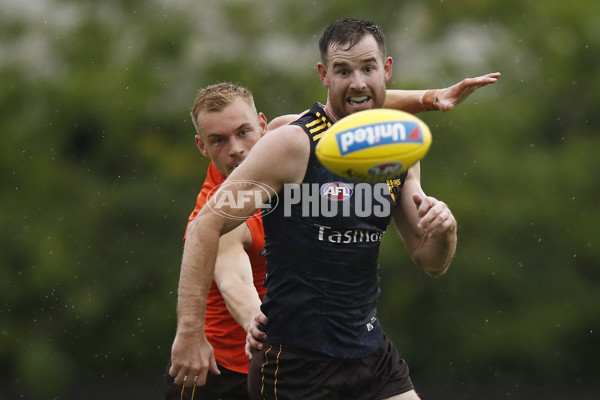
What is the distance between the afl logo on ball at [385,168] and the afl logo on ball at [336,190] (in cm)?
38

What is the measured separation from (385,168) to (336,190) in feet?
1.44

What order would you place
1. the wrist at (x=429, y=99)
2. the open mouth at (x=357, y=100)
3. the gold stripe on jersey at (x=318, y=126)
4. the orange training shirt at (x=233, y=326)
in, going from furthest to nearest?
the orange training shirt at (x=233, y=326) < the wrist at (x=429, y=99) < the open mouth at (x=357, y=100) < the gold stripe on jersey at (x=318, y=126)

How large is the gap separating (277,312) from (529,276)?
44.1 feet

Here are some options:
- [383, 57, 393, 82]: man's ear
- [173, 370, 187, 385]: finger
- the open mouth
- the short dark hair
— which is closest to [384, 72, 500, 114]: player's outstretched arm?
[383, 57, 393, 82]: man's ear

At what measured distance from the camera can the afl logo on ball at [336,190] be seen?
4.47m

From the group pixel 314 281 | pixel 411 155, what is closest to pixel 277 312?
pixel 314 281

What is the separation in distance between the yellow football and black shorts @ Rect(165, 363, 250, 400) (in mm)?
2059

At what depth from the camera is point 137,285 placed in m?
17.3

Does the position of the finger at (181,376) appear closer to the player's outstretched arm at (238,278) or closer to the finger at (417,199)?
the player's outstretched arm at (238,278)

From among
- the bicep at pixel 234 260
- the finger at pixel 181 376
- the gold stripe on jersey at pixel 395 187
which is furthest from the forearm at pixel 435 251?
the finger at pixel 181 376

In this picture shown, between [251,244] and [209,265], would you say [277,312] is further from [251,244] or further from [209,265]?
[251,244]

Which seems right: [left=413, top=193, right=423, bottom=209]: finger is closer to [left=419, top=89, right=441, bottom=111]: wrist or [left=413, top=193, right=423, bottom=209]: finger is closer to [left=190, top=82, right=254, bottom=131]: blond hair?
[left=419, top=89, right=441, bottom=111]: wrist

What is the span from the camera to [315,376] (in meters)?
4.57

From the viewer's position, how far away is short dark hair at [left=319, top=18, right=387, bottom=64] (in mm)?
4719
